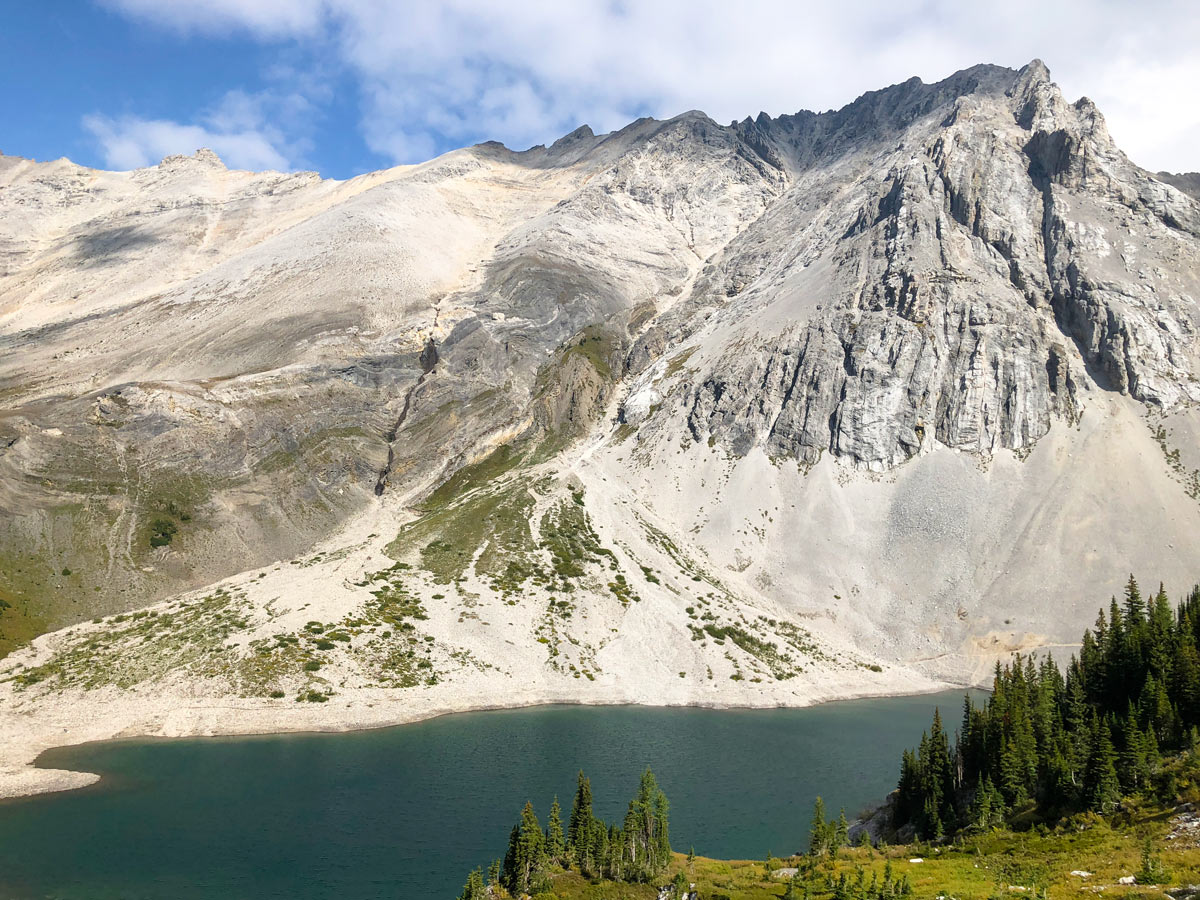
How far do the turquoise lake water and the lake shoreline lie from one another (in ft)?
5.18

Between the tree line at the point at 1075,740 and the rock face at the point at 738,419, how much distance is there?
132ft

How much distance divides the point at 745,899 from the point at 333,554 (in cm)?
8689

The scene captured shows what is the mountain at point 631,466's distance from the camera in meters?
88.1

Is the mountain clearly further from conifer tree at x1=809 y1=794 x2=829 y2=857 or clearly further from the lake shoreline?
conifer tree at x1=809 y1=794 x2=829 y2=857

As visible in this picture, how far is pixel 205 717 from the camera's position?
70.4 m

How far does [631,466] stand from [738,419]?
69.0ft

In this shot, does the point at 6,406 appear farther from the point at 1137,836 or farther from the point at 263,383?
the point at 1137,836

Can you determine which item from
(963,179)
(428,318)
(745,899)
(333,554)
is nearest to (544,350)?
(428,318)

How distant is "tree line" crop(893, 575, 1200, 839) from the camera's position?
4381 centimetres

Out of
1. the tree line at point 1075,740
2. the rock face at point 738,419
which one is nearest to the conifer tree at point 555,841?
the tree line at point 1075,740

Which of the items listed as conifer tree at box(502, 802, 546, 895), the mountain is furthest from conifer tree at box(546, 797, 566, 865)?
the mountain

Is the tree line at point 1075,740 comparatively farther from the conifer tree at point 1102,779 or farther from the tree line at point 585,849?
the tree line at point 585,849

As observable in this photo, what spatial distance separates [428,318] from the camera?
169 m

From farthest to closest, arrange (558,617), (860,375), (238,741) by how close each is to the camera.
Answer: (860,375) → (558,617) → (238,741)
